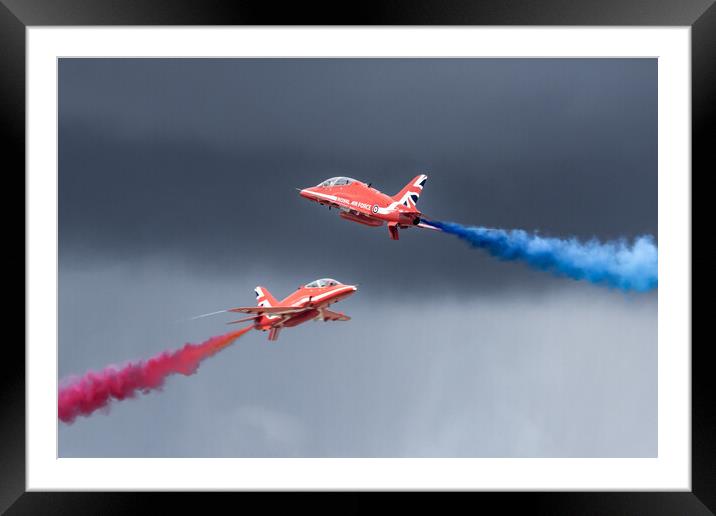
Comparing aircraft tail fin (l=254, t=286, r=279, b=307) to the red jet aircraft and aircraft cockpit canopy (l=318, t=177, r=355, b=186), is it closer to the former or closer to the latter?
the red jet aircraft

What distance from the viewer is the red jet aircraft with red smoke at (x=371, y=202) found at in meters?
25.7

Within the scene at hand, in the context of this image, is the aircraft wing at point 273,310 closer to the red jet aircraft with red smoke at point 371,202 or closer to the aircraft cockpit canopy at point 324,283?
the aircraft cockpit canopy at point 324,283

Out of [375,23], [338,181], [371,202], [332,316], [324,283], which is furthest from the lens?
[332,316]

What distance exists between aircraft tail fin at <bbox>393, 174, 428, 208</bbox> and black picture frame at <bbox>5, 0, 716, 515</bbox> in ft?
29.5

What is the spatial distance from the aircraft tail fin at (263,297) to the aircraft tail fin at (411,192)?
249 inches

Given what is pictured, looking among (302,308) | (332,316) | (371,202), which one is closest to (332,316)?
(332,316)

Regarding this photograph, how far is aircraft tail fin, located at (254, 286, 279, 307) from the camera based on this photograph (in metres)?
29.2

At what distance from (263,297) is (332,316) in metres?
2.98

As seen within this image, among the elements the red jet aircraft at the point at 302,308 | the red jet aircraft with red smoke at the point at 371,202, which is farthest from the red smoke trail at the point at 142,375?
the red jet aircraft with red smoke at the point at 371,202

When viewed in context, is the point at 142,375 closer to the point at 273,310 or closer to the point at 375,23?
the point at 273,310

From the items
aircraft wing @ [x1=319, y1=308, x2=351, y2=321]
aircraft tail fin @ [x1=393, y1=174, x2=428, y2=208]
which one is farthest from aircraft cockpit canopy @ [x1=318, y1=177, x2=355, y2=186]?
aircraft wing @ [x1=319, y1=308, x2=351, y2=321]

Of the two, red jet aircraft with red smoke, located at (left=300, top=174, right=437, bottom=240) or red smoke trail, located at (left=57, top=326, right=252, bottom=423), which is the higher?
red jet aircraft with red smoke, located at (left=300, top=174, right=437, bottom=240)

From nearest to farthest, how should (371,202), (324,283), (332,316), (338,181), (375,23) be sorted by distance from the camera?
1. (375,23)
2. (371,202)
3. (324,283)
4. (338,181)
5. (332,316)

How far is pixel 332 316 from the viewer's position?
27.9 m
